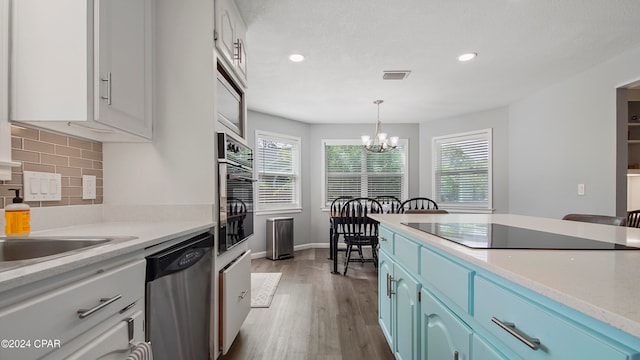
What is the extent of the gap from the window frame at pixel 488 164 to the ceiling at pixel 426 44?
77 centimetres

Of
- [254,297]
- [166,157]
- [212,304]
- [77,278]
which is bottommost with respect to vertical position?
[254,297]

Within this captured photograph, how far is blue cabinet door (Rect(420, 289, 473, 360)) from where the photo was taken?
91 centimetres

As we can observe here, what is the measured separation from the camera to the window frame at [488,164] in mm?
4520

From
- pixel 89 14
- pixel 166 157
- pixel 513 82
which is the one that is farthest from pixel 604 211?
pixel 89 14

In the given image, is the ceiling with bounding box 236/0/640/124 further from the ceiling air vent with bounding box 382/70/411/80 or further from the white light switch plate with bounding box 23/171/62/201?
the white light switch plate with bounding box 23/171/62/201

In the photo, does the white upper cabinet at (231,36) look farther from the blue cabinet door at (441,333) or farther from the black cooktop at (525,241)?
the blue cabinet door at (441,333)

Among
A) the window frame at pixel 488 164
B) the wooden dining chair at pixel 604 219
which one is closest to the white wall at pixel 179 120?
the wooden dining chair at pixel 604 219

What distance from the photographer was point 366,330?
2.18m

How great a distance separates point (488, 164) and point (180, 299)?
4753 mm

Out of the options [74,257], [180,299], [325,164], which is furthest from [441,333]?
[325,164]

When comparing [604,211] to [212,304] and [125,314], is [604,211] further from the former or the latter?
[125,314]

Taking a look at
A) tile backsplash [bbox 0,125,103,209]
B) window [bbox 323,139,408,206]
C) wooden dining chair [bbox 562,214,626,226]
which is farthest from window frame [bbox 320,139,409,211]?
tile backsplash [bbox 0,125,103,209]

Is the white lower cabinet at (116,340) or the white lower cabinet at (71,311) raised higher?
the white lower cabinet at (71,311)

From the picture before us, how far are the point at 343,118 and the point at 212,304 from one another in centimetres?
399
